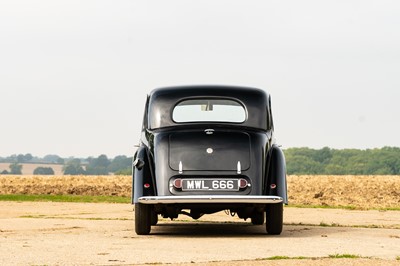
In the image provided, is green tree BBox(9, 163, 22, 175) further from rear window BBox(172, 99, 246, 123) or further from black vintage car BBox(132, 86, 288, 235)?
black vintage car BBox(132, 86, 288, 235)

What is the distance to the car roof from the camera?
1344 centimetres

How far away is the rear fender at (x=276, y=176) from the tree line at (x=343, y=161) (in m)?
100

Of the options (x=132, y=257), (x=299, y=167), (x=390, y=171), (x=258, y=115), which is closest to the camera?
(x=132, y=257)

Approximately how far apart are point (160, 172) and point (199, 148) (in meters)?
0.67

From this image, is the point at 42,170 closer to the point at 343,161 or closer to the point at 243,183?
the point at 343,161

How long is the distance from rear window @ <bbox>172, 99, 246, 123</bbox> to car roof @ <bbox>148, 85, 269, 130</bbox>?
0.28 ft

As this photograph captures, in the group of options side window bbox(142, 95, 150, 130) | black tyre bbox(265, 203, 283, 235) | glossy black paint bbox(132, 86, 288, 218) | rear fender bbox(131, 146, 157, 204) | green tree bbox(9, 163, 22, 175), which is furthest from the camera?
green tree bbox(9, 163, 22, 175)

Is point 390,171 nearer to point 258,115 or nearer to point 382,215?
point 382,215

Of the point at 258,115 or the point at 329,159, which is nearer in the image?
the point at 258,115

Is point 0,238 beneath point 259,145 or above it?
beneath

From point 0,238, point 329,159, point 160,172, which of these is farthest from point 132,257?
point 329,159

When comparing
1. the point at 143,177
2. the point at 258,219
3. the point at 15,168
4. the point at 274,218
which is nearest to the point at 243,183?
the point at 274,218

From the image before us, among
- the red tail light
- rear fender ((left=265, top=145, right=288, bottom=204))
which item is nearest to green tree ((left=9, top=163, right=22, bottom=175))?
rear fender ((left=265, top=145, right=288, bottom=204))

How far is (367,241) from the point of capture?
484 inches
